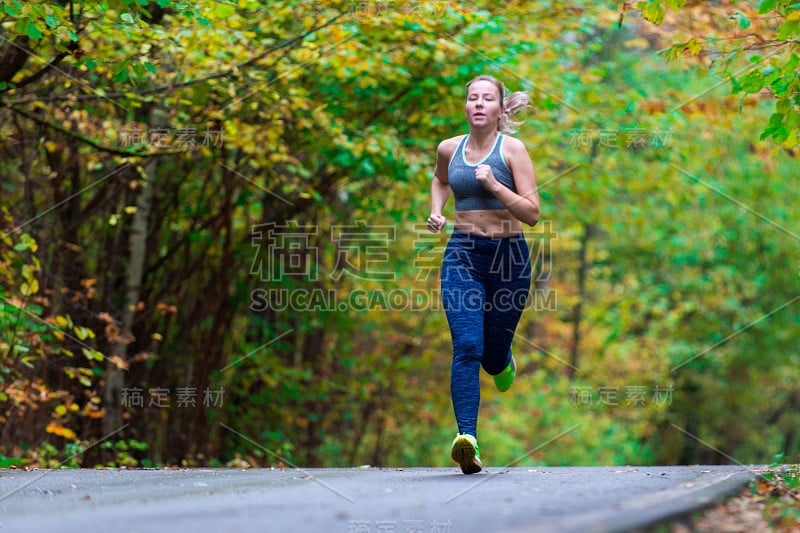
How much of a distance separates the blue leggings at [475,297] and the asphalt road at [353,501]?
45cm

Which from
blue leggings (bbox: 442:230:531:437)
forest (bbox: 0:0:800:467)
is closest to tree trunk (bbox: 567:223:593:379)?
forest (bbox: 0:0:800:467)

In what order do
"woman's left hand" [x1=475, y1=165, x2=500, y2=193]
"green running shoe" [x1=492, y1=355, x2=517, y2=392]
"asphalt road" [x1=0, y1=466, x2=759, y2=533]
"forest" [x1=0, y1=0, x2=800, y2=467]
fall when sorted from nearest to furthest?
1. "asphalt road" [x1=0, y1=466, x2=759, y2=533]
2. "woman's left hand" [x1=475, y1=165, x2=500, y2=193]
3. "green running shoe" [x1=492, y1=355, x2=517, y2=392]
4. "forest" [x1=0, y1=0, x2=800, y2=467]

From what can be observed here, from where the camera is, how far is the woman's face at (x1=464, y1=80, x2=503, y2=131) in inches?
229

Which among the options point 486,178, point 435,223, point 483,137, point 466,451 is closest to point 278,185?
point 483,137

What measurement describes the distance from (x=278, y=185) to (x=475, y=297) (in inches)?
248

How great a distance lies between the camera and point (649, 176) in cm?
1565

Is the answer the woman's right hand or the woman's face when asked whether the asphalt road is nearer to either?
the woman's right hand

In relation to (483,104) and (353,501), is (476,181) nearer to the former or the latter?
(483,104)

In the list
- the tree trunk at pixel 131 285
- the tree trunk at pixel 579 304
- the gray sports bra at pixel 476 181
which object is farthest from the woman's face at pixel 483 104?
the tree trunk at pixel 579 304

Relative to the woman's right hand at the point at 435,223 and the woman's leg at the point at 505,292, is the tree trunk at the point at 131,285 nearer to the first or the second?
the woman's leg at the point at 505,292

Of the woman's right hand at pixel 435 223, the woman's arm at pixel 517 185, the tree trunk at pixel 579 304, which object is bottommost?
the tree trunk at pixel 579 304

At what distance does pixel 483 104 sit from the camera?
5.83 metres

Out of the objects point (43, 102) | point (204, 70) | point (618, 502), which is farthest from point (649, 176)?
point (618, 502)

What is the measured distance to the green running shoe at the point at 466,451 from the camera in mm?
5266
